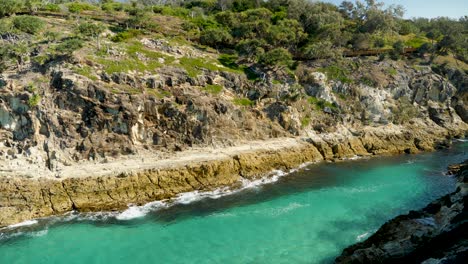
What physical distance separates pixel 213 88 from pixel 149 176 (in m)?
20.1

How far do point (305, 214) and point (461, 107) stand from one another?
6182 cm

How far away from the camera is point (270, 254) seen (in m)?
27.2

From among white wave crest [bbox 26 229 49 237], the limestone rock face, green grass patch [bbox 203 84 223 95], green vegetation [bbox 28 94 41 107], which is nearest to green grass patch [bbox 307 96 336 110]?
the limestone rock face

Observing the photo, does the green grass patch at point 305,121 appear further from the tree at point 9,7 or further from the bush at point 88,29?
the tree at point 9,7

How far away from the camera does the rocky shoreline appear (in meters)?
34.1

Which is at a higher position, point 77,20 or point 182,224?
point 77,20

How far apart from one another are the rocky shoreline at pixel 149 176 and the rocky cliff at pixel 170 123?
0.13 meters

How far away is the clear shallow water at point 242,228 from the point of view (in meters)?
27.2

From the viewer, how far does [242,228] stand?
31594 mm

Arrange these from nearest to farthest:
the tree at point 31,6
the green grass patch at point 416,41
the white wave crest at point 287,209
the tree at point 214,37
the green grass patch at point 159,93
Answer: the white wave crest at point 287,209 < the green grass patch at point 159,93 < the tree at point 31,6 < the tree at point 214,37 < the green grass patch at point 416,41

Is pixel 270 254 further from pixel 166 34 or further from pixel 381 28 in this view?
pixel 381 28

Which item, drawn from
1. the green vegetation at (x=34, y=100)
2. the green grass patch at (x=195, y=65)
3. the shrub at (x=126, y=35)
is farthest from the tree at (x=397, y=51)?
the green vegetation at (x=34, y=100)

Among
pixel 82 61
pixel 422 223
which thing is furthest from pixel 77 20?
pixel 422 223

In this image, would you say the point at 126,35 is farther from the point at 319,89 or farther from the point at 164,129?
the point at 319,89
